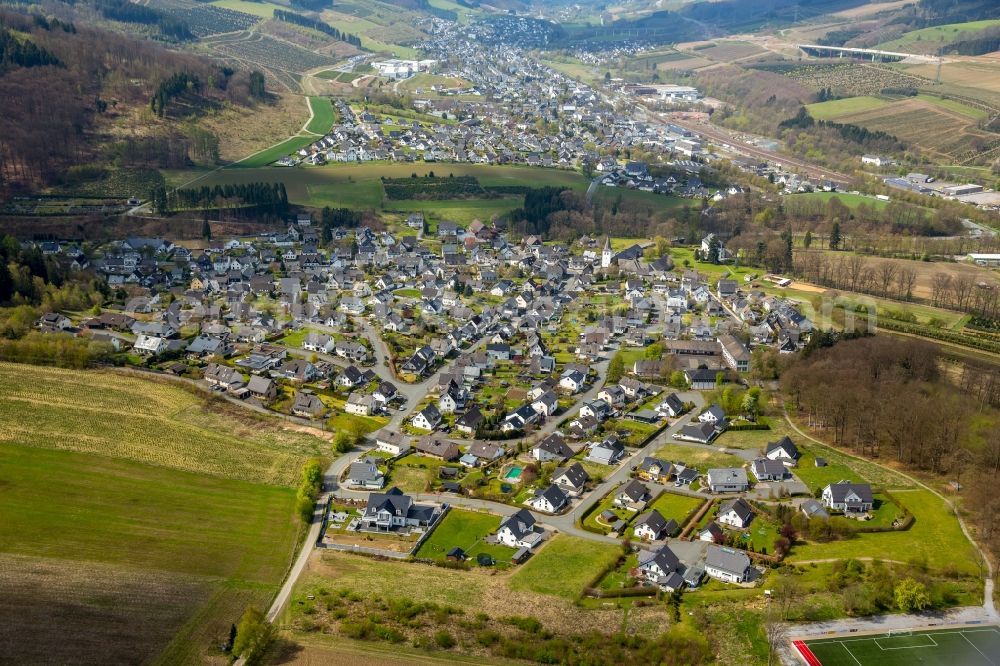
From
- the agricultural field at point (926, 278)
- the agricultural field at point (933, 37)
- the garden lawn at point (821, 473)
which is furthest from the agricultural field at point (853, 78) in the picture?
the garden lawn at point (821, 473)

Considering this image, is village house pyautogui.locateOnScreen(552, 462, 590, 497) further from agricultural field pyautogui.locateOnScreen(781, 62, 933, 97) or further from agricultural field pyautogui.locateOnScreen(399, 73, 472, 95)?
agricultural field pyautogui.locateOnScreen(399, 73, 472, 95)

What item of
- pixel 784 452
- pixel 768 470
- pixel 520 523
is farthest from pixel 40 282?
pixel 784 452

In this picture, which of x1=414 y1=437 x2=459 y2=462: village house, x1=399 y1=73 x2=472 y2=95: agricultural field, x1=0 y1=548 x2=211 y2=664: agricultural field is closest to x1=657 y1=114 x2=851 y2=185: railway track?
x1=399 y1=73 x2=472 y2=95: agricultural field

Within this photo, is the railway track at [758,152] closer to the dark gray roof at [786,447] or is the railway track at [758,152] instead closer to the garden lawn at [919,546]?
the dark gray roof at [786,447]

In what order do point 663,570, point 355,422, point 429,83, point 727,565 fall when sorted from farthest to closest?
point 429,83 < point 355,422 < point 727,565 < point 663,570

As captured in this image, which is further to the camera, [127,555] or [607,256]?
[607,256]

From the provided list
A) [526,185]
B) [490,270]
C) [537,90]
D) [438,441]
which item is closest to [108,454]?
[438,441]

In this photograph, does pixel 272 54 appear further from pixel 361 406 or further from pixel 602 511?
pixel 602 511
